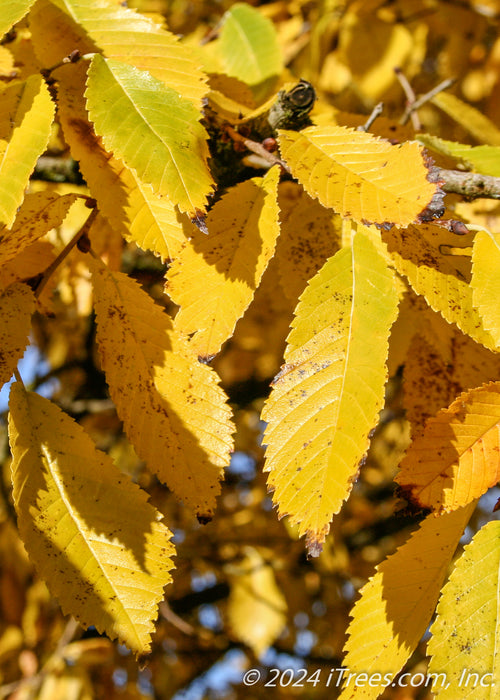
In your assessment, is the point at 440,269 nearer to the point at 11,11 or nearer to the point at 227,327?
the point at 227,327

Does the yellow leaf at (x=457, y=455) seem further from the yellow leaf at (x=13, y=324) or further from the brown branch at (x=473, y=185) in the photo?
the yellow leaf at (x=13, y=324)

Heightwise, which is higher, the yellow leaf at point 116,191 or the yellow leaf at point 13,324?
the yellow leaf at point 116,191

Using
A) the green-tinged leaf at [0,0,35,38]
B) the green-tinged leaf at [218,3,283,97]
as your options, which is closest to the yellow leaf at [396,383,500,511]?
the green-tinged leaf at [0,0,35,38]

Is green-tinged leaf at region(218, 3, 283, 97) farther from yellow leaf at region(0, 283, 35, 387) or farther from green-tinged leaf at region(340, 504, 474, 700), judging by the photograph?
green-tinged leaf at region(340, 504, 474, 700)

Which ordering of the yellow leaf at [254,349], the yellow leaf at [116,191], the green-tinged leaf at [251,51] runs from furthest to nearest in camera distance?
the yellow leaf at [254,349]
the green-tinged leaf at [251,51]
the yellow leaf at [116,191]

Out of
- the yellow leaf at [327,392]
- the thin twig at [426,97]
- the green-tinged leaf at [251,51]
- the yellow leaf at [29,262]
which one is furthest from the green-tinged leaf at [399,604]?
the green-tinged leaf at [251,51]
